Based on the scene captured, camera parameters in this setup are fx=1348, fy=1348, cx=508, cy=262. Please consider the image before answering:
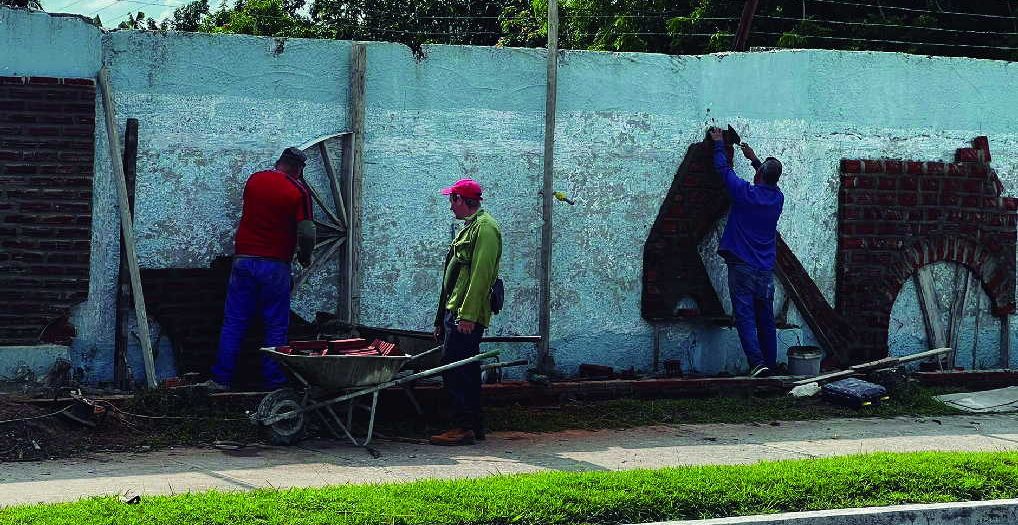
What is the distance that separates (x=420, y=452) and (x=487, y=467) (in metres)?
0.70

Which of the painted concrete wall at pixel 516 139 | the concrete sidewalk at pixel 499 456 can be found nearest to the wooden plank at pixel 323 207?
the painted concrete wall at pixel 516 139

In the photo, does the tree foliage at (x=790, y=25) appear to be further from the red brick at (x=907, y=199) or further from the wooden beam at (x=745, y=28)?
the red brick at (x=907, y=199)

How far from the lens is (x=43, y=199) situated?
32.7 feet

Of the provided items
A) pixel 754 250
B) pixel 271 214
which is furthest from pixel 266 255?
pixel 754 250

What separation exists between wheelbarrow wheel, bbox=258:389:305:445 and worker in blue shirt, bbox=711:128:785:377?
4.39 metres

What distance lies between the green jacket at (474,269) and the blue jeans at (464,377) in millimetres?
144

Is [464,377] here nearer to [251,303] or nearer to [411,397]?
[411,397]

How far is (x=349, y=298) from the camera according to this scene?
35.7 feet

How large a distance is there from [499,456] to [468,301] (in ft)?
3.56

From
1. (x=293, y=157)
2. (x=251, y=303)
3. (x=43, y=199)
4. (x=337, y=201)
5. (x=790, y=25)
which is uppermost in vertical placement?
(x=790, y=25)

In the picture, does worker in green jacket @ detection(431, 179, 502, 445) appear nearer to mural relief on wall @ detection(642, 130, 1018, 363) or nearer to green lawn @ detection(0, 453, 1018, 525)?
green lawn @ detection(0, 453, 1018, 525)

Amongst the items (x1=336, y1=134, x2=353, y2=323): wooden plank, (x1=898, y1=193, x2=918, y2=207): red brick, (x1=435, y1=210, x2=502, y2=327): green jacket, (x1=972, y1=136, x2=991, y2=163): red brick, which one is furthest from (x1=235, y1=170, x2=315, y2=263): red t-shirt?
(x1=972, y1=136, x2=991, y2=163): red brick

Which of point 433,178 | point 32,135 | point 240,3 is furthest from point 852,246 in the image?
point 240,3

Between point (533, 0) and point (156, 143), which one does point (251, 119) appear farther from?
point (533, 0)
